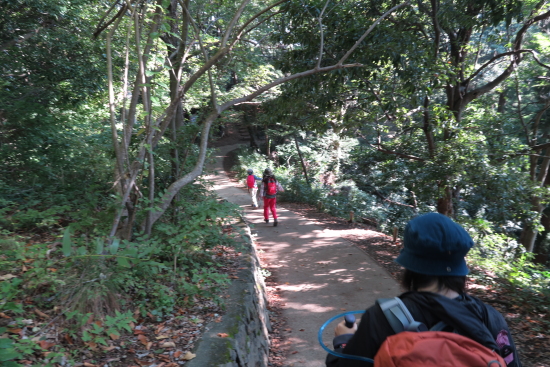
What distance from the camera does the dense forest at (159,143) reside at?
3.98 meters

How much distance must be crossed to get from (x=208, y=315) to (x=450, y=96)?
933cm

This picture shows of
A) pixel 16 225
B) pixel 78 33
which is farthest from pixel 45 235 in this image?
pixel 78 33

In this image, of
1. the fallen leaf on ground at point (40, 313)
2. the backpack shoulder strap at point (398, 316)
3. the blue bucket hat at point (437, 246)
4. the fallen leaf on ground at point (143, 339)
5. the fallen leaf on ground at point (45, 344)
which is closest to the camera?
the backpack shoulder strap at point (398, 316)

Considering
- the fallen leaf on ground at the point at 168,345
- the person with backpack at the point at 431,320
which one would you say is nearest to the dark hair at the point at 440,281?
the person with backpack at the point at 431,320

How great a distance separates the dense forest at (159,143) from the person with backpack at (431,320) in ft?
7.40

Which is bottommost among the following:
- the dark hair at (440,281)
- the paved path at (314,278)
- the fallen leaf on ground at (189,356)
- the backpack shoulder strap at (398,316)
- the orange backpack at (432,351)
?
the paved path at (314,278)

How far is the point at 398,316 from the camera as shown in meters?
1.38

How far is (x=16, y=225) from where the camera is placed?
5.20 meters

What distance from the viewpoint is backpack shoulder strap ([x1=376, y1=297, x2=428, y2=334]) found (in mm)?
1352

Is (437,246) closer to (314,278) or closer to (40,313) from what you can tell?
(40,313)

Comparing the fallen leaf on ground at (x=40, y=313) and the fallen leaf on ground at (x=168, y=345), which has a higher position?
the fallen leaf on ground at (x=40, y=313)

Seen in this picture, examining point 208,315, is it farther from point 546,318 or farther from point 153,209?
point 546,318

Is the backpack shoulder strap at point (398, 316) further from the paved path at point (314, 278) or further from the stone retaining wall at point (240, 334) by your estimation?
the paved path at point (314, 278)

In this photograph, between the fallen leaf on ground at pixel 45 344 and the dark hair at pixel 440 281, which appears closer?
the dark hair at pixel 440 281
